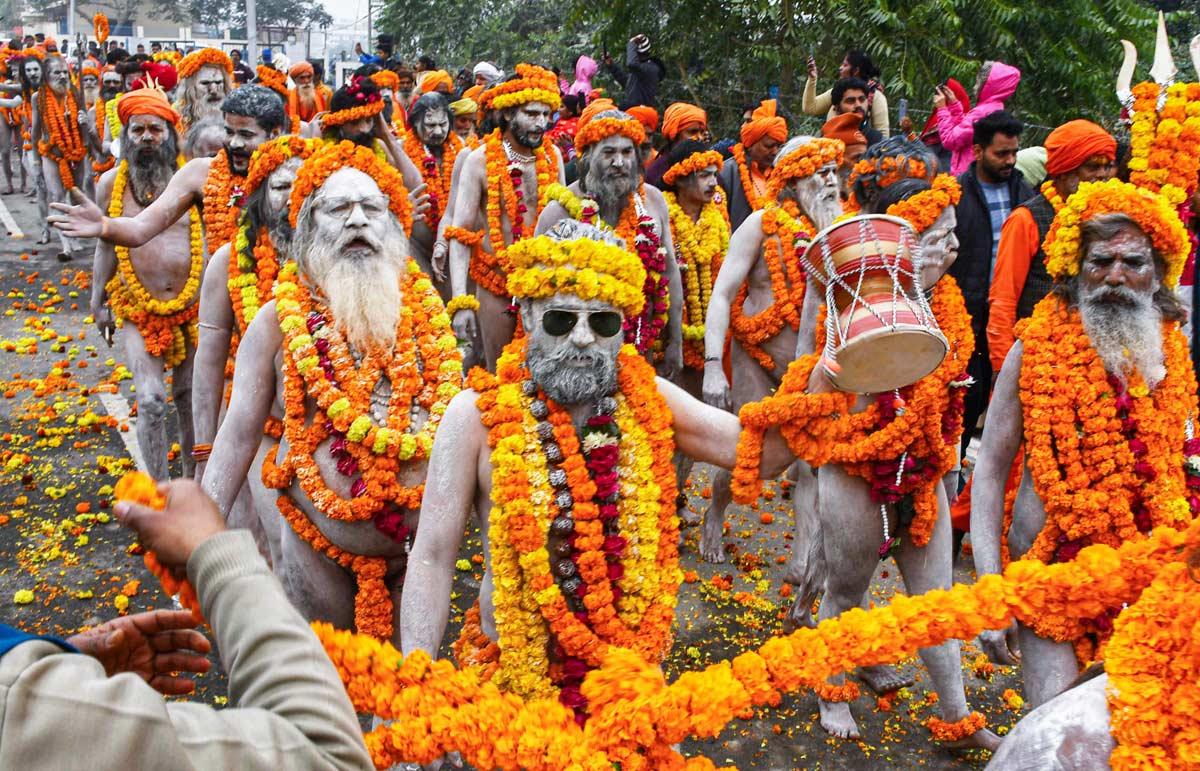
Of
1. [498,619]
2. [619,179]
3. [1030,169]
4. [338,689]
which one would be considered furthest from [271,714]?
[1030,169]

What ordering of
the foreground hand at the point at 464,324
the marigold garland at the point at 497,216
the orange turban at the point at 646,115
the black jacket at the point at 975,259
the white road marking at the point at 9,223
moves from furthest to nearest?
the white road marking at the point at 9,223 → the orange turban at the point at 646,115 → the marigold garland at the point at 497,216 → the foreground hand at the point at 464,324 → the black jacket at the point at 975,259

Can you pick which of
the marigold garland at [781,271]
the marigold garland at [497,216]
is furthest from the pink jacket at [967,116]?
the marigold garland at [497,216]

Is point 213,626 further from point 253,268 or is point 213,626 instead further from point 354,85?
point 354,85

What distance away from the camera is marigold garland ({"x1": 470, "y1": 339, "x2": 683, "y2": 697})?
125 inches

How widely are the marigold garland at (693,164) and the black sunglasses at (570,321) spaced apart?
4.36 m

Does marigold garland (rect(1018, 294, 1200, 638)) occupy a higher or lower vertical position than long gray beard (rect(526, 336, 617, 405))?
lower

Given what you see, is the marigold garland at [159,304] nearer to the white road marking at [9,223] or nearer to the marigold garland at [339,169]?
the marigold garland at [339,169]

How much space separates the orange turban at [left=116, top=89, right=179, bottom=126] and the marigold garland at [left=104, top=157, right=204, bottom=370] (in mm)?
1067

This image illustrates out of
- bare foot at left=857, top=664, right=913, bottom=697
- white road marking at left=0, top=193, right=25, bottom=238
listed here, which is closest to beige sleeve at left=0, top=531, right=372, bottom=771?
bare foot at left=857, top=664, right=913, bottom=697

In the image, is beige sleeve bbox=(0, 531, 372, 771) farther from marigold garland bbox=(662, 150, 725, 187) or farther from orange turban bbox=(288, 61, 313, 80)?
orange turban bbox=(288, 61, 313, 80)

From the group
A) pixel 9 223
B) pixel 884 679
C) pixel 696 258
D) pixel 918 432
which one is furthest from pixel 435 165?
pixel 9 223

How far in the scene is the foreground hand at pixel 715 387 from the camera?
5.82 m

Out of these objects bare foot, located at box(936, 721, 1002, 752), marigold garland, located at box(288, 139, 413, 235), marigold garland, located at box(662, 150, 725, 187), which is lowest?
bare foot, located at box(936, 721, 1002, 752)

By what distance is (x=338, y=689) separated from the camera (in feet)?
5.81
